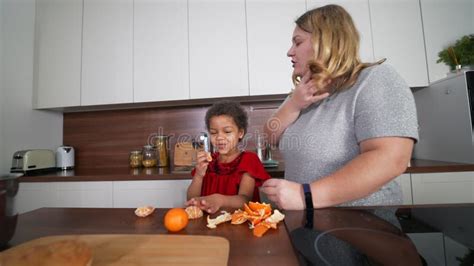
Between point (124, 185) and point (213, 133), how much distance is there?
770mm

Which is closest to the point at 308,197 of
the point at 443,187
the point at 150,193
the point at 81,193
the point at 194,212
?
the point at 194,212

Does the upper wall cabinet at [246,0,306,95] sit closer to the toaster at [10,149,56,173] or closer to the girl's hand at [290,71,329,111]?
the girl's hand at [290,71,329,111]

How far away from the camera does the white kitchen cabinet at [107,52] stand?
1642 millimetres

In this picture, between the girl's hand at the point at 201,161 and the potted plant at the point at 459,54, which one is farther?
the potted plant at the point at 459,54

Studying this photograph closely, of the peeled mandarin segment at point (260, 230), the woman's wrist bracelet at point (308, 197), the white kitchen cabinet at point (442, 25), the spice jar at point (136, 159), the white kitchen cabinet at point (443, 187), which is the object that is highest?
the white kitchen cabinet at point (442, 25)

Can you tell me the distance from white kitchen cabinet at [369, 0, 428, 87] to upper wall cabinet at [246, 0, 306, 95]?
51cm

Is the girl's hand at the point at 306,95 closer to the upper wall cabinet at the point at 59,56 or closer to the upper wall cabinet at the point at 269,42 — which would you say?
the upper wall cabinet at the point at 269,42

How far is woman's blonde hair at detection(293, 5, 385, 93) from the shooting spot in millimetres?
586

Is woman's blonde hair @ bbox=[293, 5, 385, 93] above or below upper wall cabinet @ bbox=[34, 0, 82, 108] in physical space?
below

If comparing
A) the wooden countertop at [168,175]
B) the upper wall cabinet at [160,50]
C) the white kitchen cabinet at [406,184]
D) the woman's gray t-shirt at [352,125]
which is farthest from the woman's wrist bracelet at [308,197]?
the upper wall cabinet at [160,50]

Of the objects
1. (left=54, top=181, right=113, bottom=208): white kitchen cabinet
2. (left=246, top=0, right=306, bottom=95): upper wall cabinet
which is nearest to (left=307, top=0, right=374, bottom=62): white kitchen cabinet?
(left=246, top=0, right=306, bottom=95): upper wall cabinet

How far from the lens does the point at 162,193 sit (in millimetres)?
1374

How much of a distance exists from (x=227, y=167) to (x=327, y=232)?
2.12ft

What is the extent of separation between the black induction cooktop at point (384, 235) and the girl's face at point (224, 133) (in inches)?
21.4
